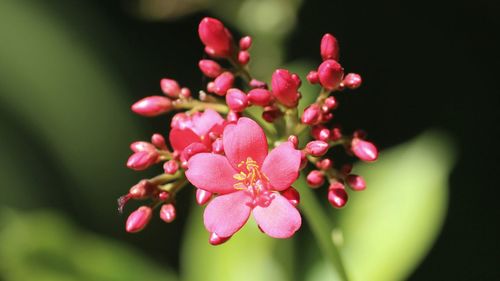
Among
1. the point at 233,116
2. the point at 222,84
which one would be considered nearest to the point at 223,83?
the point at 222,84

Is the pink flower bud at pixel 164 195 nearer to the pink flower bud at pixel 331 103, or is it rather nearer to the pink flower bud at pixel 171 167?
the pink flower bud at pixel 171 167

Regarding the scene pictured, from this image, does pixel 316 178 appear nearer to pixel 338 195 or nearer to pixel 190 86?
pixel 338 195

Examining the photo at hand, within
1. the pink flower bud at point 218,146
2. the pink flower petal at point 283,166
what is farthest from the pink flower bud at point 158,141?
the pink flower petal at point 283,166

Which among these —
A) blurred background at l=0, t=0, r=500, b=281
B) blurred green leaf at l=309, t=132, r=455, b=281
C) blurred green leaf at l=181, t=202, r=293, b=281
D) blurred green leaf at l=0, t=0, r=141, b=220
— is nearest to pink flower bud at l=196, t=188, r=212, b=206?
blurred green leaf at l=309, t=132, r=455, b=281

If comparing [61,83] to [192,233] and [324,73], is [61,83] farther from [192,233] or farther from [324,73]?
[324,73]

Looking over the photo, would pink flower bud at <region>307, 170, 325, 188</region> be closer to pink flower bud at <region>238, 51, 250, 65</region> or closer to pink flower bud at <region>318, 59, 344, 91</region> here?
pink flower bud at <region>318, 59, 344, 91</region>

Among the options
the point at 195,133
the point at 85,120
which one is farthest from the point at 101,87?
the point at 195,133
